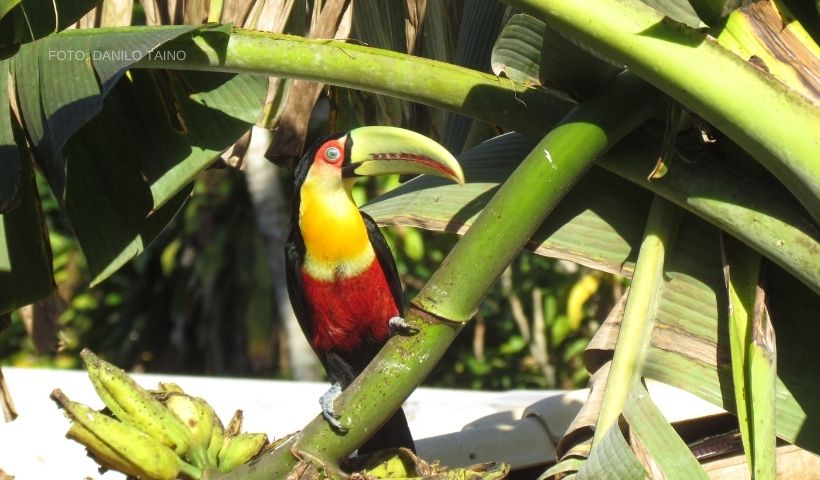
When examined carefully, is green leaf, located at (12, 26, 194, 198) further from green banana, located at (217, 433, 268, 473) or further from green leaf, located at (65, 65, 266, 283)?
green banana, located at (217, 433, 268, 473)

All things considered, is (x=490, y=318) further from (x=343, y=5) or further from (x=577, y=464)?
(x=577, y=464)

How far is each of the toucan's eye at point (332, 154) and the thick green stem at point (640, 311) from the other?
0.80 metres

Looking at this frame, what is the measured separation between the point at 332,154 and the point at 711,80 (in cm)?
105

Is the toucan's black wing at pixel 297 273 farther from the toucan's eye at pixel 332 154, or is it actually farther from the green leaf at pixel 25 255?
the green leaf at pixel 25 255

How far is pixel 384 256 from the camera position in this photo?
112 inches

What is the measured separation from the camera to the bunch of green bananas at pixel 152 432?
1.79m

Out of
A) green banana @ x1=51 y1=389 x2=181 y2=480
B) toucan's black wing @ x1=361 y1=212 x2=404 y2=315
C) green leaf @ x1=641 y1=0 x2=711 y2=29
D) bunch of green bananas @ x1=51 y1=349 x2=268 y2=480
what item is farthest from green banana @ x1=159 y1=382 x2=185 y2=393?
green leaf @ x1=641 y1=0 x2=711 y2=29

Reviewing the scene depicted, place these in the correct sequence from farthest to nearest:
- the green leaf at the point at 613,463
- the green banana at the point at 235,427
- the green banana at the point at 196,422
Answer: the green banana at the point at 235,427 → the green banana at the point at 196,422 → the green leaf at the point at 613,463

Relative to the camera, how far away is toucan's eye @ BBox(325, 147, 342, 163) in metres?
2.51

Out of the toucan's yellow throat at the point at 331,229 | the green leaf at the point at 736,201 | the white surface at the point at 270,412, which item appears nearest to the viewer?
the green leaf at the point at 736,201

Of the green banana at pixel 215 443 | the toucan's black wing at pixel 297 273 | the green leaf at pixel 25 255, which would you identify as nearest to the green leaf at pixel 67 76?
the green leaf at pixel 25 255

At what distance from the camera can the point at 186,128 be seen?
91.4 inches

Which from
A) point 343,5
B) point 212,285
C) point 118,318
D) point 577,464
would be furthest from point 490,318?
point 577,464

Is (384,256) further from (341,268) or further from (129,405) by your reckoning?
(129,405)
